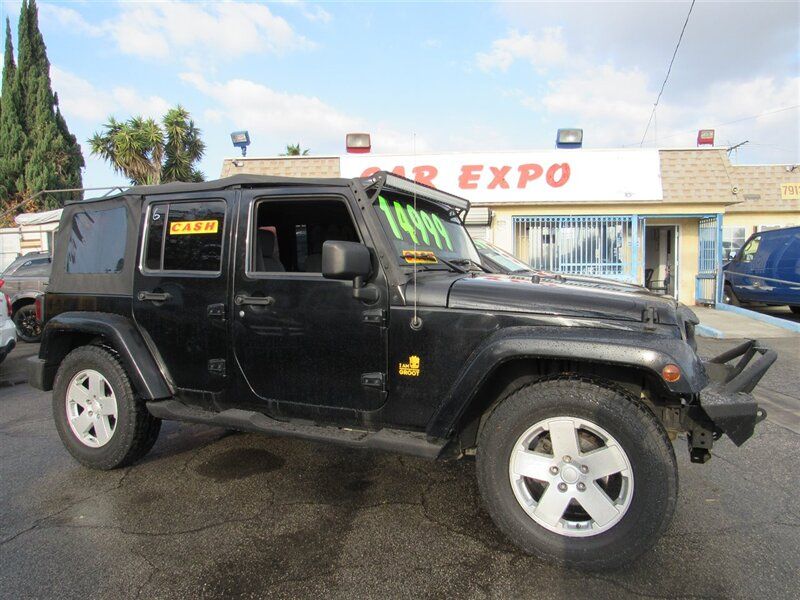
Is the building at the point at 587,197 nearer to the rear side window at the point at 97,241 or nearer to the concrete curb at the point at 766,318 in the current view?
the concrete curb at the point at 766,318

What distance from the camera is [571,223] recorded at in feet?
41.1

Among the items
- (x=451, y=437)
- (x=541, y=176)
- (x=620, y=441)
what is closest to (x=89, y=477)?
(x=451, y=437)

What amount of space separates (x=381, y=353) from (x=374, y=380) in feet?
0.51

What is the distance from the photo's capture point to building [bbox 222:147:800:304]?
1215 cm

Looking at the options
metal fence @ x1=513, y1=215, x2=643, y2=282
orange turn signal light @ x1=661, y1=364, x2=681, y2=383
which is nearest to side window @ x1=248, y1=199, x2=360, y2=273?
orange turn signal light @ x1=661, y1=364, x2=681, y2=383

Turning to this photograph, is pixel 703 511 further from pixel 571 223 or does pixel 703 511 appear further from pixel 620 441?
pixel 571 223

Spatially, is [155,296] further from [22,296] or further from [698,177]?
[698,177]

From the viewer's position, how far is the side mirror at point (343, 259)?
254cm

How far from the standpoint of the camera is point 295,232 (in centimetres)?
369

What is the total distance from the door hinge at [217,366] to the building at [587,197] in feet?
30.2

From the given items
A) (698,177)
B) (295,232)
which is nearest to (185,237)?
(295,232)

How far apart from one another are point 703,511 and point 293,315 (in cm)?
265

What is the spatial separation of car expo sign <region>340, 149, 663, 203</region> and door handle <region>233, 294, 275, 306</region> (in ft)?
32.2

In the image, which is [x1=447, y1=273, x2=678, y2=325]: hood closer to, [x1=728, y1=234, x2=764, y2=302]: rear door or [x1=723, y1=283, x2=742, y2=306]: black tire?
[x1=728, y1=234, x2=764, y2=302]: rear door
